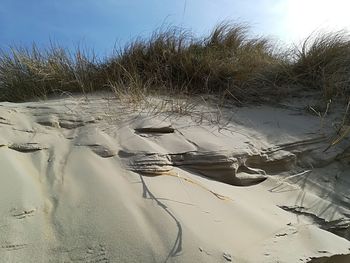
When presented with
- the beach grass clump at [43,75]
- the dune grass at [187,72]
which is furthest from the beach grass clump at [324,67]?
the beach grass clump at [43,75]

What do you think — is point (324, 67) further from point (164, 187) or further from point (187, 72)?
point (164, 187)

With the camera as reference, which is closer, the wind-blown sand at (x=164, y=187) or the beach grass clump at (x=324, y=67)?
the wind-blown sand at (x=164, y=187)

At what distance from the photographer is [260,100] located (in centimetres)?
433

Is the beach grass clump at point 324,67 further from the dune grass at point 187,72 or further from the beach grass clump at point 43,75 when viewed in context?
the beach grass clump at point 43,75

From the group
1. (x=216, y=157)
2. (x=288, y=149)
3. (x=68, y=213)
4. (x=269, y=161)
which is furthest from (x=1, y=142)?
(x=288, y=149)

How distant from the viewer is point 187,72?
472 cm

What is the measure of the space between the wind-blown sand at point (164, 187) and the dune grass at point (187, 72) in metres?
0.69

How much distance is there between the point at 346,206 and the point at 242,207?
91 cm

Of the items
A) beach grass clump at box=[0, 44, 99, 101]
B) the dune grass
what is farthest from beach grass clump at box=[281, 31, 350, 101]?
beach grass clump at box=[0, 44, 99, 101]

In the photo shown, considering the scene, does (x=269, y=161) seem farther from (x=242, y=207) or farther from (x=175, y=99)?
(x=175, y=99)

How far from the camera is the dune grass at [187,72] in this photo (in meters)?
4.42

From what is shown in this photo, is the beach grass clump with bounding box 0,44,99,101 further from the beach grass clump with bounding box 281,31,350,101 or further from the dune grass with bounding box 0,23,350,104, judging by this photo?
the beach grass clump with bounding box 281,31,350,101

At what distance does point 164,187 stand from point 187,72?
8.15 feet

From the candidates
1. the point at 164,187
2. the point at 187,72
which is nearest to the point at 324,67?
the point at 187,72
